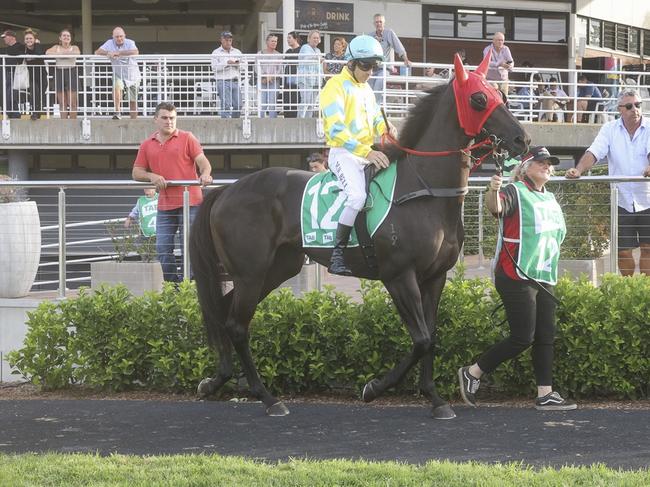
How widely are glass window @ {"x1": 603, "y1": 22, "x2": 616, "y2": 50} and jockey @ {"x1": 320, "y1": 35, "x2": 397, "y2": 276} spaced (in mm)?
26305

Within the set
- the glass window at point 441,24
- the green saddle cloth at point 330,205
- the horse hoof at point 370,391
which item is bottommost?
the horse hoof at point 370,391

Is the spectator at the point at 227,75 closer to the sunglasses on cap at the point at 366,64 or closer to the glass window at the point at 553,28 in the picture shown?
the sunglasses on cap at the point at 366,64

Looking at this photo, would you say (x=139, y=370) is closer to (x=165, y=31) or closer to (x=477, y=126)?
(x=477, y=126)

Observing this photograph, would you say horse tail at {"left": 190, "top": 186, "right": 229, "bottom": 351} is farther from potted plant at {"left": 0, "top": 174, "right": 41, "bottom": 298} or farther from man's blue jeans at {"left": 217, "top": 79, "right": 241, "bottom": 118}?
man's blue jeans at {"left": 217, "top": 79, "right": 241, "bottom": 118}

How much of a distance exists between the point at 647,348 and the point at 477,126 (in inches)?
83.6

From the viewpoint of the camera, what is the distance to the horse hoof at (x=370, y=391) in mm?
7133

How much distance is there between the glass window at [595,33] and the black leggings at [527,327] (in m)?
A: 25.2

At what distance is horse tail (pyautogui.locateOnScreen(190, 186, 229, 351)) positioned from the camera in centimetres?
784

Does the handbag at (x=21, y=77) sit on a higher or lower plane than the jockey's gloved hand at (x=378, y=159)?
higher

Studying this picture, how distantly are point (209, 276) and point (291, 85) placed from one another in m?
11.5

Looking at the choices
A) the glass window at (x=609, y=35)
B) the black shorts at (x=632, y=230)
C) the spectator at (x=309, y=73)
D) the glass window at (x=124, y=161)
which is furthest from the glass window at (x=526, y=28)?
the black shorts at (x=632, y=230)

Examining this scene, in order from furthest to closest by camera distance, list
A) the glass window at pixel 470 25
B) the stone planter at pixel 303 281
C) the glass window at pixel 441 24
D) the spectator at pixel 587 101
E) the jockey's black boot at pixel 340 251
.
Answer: the glass window at pixel 470 25 → the glass window at pixel 441 24 → the spectator at pixel 587 101 → the stone planter at pixel 303 281 → the jockey's black boot at pixel 340 251

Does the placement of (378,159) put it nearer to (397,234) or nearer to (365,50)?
(397,234)

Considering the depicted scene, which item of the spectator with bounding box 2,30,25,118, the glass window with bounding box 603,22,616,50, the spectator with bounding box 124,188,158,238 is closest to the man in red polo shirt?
the spectator with bounding box 124,188,158,238
